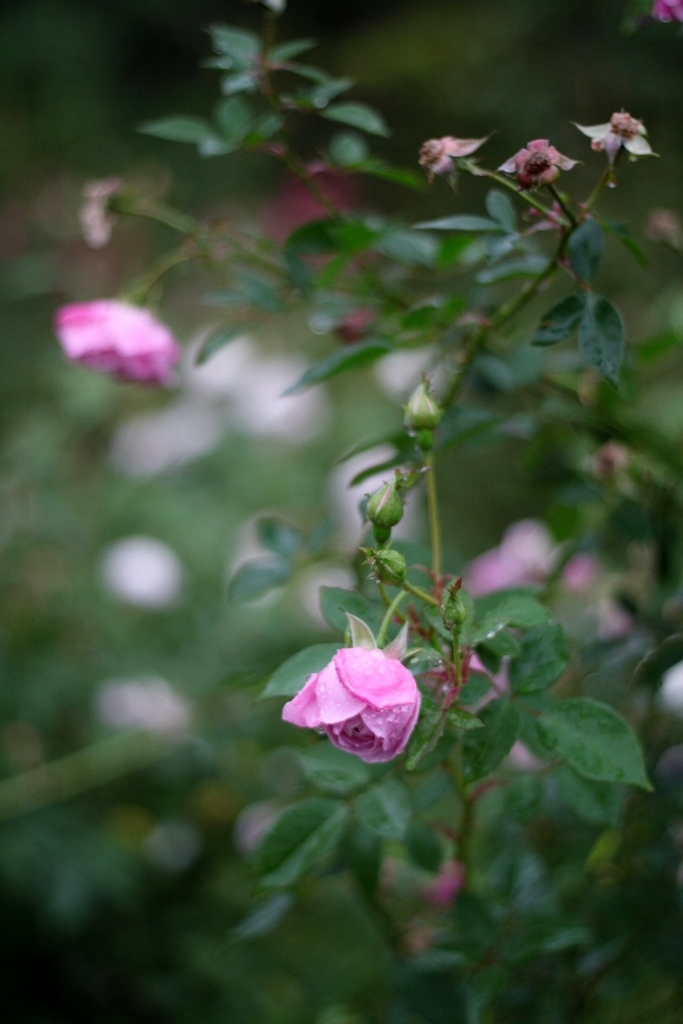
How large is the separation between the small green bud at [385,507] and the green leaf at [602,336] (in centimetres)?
9

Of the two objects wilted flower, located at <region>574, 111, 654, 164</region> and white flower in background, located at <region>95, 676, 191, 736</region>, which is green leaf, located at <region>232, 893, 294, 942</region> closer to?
wilted flower, located at <region>574, 111, 654, 164</region>

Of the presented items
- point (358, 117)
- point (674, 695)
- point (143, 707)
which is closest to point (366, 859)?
point (674, 695)

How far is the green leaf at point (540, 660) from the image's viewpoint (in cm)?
34

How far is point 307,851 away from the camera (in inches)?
14.7

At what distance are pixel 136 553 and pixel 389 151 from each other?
1.36m

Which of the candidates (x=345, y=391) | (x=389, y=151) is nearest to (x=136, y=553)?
(x=345, y=391)

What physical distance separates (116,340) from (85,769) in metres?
0.65

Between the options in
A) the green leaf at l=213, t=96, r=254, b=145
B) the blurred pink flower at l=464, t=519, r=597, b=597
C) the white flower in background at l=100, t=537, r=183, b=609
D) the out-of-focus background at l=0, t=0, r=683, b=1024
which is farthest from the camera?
the white flower in background at l=100, t=537, r=183, b=609

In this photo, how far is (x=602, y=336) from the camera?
35 centimetres

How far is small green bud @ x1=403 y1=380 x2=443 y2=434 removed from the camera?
1.15ft

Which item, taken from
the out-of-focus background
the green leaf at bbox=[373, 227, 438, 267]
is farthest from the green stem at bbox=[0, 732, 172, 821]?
the green leaf at bbox=[373, 227, 438, 267]

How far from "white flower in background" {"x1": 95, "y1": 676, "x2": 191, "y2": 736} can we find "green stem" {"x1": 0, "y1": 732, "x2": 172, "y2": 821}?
0.02 meters

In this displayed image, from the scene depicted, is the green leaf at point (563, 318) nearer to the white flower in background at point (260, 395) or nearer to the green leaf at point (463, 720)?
the green leaf at point (463, 720)

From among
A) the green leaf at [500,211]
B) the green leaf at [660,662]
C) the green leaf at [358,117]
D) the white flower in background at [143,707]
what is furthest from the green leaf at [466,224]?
the white flower in background at [143,707]
